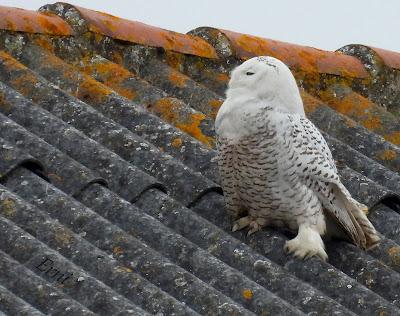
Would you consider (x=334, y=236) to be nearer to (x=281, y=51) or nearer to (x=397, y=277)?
(x=397, y=277)

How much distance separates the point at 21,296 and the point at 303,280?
143cm

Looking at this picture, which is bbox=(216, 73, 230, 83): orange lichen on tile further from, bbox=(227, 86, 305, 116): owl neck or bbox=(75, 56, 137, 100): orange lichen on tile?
bbox=(227, 86, 305, 116): owl neck

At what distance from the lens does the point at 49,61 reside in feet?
27.6

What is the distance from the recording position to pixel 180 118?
807cm

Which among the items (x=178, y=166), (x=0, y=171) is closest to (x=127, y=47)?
(x=178, y=166)

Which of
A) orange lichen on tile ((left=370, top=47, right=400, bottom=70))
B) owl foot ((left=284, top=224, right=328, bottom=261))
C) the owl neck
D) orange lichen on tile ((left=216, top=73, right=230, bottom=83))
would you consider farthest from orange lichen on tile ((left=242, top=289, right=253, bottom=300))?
orange lichen on tile ((left=370, top=47, right=400, bottom=70))

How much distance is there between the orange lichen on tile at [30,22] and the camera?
854cm

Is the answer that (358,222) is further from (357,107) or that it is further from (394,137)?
(357,107)

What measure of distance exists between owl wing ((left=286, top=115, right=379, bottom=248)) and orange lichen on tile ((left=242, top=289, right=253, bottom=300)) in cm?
87

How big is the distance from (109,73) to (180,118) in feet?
2.24

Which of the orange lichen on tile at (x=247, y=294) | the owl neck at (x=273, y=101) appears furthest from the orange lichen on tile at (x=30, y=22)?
the orange lichen on tile at (x=247, y=294)

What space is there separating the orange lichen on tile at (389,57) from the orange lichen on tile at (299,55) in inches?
6.5

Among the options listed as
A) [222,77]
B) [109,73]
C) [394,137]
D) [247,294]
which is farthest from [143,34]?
[247,294]

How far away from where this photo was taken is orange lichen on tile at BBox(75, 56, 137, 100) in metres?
8.42
